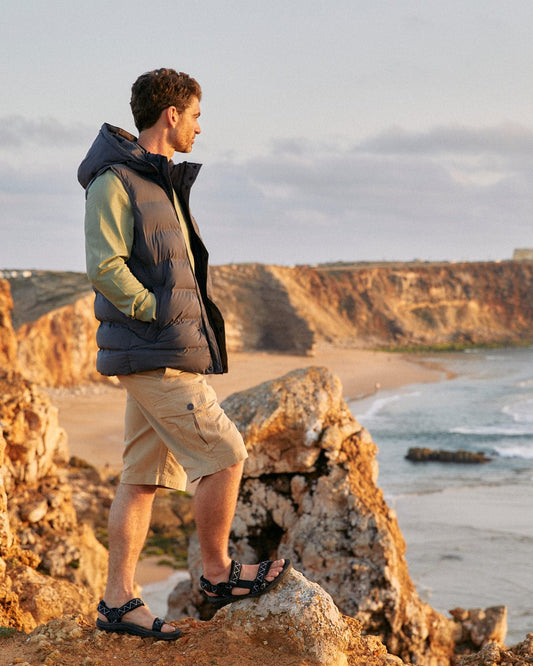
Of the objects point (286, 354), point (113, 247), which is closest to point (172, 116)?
point (113, 247)

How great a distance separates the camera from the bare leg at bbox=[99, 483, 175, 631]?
12.4ft

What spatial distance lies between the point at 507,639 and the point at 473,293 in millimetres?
81725

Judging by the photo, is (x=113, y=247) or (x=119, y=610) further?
(x=119, y=610)

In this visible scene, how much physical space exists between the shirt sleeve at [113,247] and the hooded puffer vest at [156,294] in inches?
1.9

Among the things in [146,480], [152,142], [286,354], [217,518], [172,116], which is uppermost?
[172,116]

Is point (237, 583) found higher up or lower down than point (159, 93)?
lower down

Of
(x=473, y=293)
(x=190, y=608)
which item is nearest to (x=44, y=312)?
(x=190, y=608)

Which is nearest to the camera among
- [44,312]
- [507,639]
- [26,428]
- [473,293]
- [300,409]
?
[300,409]

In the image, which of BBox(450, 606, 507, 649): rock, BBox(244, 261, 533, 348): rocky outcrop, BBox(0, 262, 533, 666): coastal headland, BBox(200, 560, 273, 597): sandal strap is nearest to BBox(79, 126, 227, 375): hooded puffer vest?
BBox(200, 560, 273, 597): sandal strap

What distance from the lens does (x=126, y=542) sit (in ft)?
12.4

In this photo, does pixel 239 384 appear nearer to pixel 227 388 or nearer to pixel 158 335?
pixel 227 388

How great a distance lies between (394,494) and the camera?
1875cm

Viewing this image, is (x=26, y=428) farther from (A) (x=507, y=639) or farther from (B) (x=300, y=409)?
(A) (x=507, y=639)

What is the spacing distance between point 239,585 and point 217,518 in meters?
0.39
